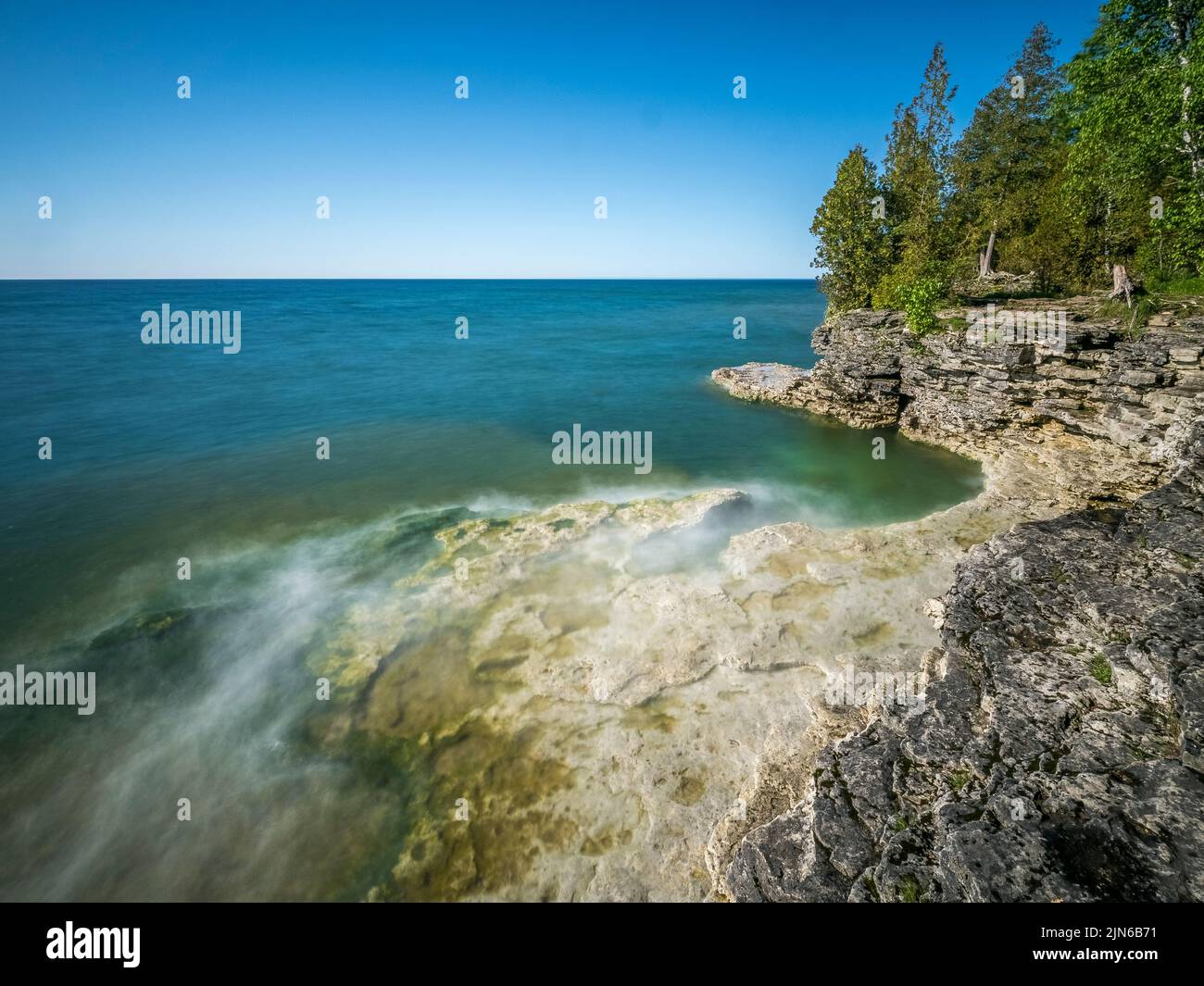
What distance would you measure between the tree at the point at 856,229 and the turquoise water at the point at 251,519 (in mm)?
12002

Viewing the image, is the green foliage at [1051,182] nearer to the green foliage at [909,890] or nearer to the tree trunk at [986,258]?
the tree trunk at [986,258]

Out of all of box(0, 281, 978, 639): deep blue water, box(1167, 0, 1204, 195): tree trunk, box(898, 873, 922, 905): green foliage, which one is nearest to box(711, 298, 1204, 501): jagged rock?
box(0, 281, 978, 639): deep blue water

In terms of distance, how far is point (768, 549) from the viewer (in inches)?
600

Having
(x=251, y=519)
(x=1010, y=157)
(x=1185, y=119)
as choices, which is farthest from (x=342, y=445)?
(x=1010, y=157)

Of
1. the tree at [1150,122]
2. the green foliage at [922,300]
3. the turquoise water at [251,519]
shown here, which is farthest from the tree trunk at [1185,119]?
the turquoise water at [251,519]

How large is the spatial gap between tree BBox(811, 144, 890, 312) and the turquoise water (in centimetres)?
1200

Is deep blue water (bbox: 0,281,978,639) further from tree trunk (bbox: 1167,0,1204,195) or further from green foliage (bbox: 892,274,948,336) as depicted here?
tree trunk (bbox: 1167,0,1204,195)

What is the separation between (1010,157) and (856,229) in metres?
21.4

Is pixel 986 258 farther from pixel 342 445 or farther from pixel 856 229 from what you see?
pixel 342 445

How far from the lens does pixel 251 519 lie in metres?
19.0

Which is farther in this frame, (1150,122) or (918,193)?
(918,193)

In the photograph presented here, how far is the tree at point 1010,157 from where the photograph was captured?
35969 mm

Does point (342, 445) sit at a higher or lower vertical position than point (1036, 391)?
lower
